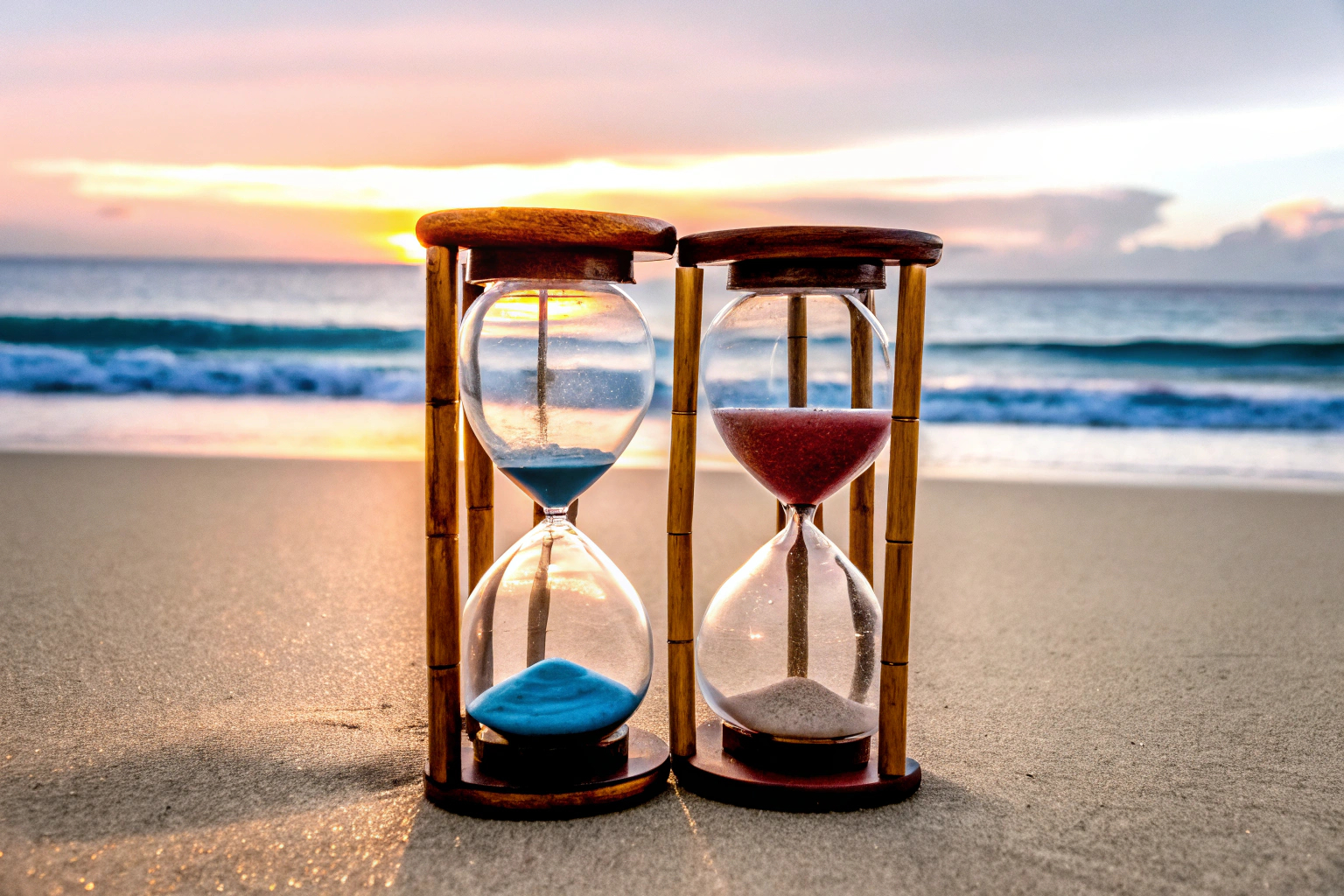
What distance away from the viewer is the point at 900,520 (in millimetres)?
1870

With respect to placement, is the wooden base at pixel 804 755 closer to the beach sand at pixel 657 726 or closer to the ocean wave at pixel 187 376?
the beach sand at pixel 657 726

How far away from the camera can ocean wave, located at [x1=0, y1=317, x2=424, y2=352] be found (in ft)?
44.2

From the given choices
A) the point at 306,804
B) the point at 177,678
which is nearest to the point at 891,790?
the point at 306,804

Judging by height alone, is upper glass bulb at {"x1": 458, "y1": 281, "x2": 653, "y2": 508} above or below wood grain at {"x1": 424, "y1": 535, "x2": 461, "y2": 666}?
above

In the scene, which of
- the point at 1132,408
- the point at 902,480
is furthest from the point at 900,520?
the point at 1132,408

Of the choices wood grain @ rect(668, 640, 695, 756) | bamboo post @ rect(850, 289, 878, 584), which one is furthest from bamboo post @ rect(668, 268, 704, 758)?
bamboo post @ rect(850, 289, 878, 584)

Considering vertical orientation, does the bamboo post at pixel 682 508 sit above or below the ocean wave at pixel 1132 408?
above

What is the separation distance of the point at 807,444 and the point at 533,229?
52cm

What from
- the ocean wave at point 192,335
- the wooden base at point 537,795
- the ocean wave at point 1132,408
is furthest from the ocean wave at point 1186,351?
the wooden base at point 537,795

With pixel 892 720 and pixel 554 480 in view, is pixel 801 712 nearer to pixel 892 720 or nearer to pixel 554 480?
pixel 892 720

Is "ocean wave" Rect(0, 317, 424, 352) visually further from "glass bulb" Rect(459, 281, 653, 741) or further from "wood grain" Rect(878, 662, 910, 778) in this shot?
"wood grain" Rect(878, 662, 910, 778)

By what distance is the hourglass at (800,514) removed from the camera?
186 cm

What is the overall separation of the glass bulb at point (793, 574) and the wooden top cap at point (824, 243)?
12cm

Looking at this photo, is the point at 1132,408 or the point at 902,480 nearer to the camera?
the point at 902,480
